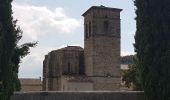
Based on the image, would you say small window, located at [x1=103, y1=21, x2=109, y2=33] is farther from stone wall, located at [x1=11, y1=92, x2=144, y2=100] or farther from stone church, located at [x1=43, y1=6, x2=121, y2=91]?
stone wall, located at [x1=11, y1=92, x2=144, y2=100]

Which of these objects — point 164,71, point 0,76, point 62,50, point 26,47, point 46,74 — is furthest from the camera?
point 46,74

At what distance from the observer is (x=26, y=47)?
16109 millimetres

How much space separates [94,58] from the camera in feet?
175

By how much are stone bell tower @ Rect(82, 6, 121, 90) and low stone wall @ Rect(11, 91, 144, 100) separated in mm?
36633

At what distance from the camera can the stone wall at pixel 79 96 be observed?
14694mm

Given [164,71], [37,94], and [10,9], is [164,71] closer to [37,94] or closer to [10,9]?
[37,94]

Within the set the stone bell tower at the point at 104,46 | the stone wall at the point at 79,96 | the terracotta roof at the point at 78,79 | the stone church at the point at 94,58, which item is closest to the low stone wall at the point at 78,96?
the stone wall at the point at 79,96

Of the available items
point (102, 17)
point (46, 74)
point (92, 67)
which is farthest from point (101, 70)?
point (46, 74)

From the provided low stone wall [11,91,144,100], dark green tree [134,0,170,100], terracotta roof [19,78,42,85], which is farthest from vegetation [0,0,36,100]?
terracotta roof [19,78,42,85]

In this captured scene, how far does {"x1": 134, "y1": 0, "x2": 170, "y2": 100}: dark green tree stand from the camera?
47.6 feet

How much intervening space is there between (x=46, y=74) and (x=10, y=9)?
47938 mm

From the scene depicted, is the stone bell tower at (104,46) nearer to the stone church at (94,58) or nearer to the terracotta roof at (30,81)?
the stone church at (94,58)

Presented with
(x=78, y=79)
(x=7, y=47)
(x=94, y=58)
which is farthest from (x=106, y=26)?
(x=7, y=47)

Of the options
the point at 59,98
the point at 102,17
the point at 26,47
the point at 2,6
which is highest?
the point at 102,17
